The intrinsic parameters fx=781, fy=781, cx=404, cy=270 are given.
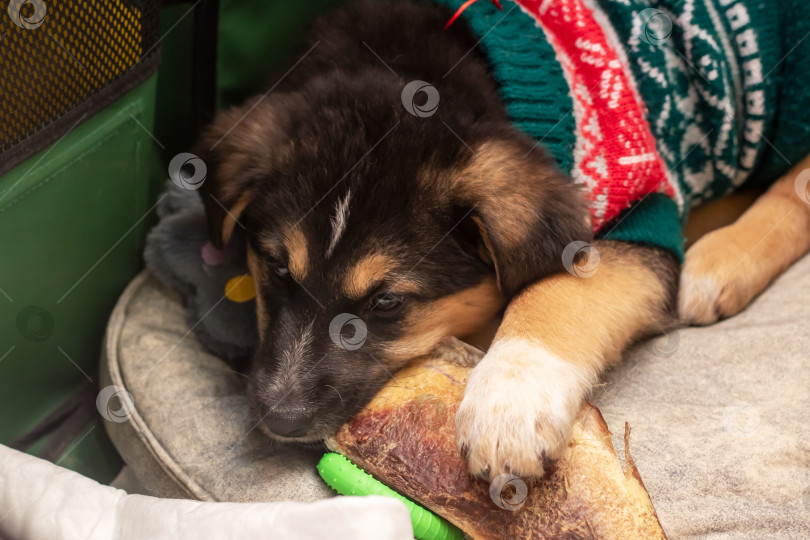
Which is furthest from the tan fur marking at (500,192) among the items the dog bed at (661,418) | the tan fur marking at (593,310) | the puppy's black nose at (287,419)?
the puppy's black nose at (287,419)

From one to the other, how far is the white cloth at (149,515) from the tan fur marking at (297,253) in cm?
59

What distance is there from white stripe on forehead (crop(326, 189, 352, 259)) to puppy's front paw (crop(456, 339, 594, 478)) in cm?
45

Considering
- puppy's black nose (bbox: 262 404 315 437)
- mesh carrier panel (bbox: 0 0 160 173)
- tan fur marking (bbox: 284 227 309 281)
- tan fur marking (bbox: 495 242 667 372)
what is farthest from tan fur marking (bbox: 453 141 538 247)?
mesh carrier panel (bbox: 0 0 160 173)

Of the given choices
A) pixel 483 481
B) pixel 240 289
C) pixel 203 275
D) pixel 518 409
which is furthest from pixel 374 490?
pixel 203 275

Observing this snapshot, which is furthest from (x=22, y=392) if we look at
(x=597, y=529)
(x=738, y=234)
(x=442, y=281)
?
(x=738, y=234)

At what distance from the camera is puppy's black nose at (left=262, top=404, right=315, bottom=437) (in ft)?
5.86

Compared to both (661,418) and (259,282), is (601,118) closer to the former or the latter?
(661,418)

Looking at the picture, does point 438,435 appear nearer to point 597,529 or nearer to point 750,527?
point 597,529

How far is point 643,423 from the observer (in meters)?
1.98

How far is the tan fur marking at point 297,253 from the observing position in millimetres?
1915

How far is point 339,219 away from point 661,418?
3.16 ft

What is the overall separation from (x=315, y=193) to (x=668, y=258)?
41.8 inches

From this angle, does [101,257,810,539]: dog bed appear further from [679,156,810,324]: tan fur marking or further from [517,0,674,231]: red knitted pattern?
[517,0,674,231]: red knitted pattern

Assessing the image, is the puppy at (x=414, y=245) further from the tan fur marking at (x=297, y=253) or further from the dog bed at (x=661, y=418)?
the dog bed at (x=661, y=418)
